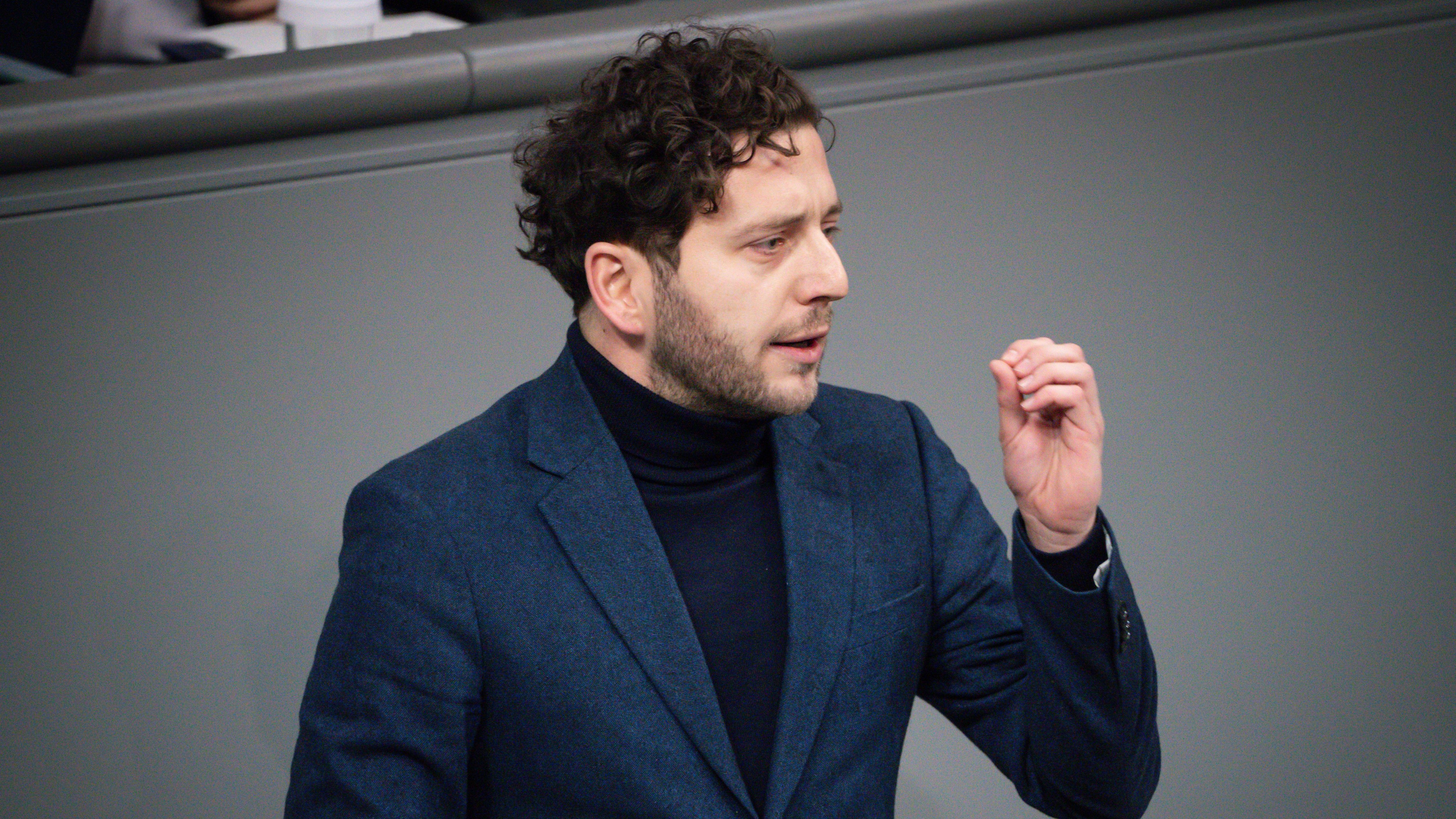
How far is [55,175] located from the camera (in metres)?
1.70

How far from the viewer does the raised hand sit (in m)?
1.32

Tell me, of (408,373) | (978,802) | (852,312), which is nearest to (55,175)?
(408,373)

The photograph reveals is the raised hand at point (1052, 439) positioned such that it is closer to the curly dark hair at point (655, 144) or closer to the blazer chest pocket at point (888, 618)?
the blazer chest pocket at point (888, 618)

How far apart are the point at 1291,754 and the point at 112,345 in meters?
1.54

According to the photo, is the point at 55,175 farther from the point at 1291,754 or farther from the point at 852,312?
the point at 1291,754

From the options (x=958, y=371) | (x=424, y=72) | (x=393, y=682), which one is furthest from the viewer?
(x=958, y=371)

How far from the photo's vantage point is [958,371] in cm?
Answer: 199

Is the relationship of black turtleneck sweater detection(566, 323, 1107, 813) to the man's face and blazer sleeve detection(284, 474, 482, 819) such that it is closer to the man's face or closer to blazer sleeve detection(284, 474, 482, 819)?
the man's face

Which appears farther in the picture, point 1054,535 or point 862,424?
point 862,424

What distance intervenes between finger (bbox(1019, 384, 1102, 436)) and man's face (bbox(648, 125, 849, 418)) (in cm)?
18

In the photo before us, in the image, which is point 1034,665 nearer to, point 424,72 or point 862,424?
point 862,424

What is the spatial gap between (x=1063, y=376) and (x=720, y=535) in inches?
13.2

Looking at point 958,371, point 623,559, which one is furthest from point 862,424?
point 958,371

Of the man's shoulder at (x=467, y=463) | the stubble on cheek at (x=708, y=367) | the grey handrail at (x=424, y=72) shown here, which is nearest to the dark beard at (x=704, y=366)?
the stubble on cheek at (x=708, y=367)
